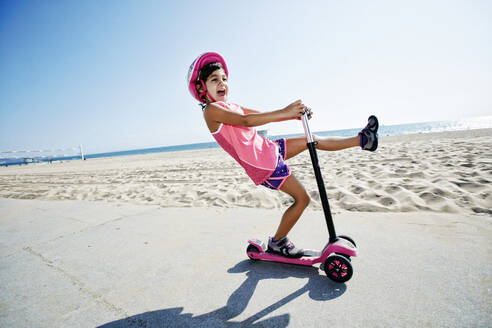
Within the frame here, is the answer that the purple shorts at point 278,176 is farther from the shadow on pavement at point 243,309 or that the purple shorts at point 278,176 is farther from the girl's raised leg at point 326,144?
the shadow on pavement at point 243,309

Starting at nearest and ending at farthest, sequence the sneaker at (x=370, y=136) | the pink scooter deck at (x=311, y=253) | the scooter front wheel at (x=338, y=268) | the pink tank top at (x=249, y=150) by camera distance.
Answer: the scooter front wheel at (x=338, y=268) < the pink scooter deck at (x=311, y=253) < the pink tank top at (x=249, y=150) < the sneaker at (x=370, y=136)

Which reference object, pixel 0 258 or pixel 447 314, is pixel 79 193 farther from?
pixel 447 314

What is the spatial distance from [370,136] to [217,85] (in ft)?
5.15

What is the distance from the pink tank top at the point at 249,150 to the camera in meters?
1.99

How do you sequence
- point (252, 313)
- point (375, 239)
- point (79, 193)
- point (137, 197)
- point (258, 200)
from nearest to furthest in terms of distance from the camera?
point (252, 313) → point (375, 239) → point (258, 200) → point (137, 197) → point (79, 193)

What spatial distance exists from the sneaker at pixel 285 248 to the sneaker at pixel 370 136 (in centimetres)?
119

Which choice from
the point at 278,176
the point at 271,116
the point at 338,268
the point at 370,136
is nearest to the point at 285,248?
the point at 338,268

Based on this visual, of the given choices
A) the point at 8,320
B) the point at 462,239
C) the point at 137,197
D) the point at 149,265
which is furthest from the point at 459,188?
the point at 137,197

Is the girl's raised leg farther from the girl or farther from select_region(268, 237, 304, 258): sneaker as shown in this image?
select_region(268, 237, 304, 258): sneaker

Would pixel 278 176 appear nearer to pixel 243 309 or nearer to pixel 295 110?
pixel 295 110

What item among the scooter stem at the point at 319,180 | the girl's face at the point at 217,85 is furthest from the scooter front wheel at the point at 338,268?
the girl's face at the point at 217,85

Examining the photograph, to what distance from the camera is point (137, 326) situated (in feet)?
4.67

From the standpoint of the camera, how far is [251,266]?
208 centimetres

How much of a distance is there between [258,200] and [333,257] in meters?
2.30
